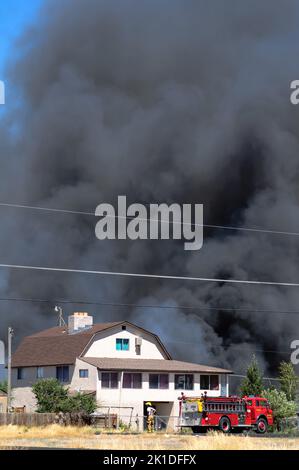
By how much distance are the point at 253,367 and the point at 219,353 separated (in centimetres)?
1942

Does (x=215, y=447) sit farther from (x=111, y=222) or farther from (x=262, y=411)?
(x=111, y=222)

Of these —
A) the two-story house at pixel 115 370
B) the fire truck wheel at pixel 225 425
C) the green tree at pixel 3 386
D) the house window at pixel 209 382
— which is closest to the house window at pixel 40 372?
the two-story house at pixel 115 370

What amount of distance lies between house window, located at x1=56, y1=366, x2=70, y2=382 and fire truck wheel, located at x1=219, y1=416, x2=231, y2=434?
1859 centimetres

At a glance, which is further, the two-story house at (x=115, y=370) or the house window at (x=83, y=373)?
the house window at (x=83, y=373)

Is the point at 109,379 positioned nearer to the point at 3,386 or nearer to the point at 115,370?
the point at 115,370

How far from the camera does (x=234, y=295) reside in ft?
263

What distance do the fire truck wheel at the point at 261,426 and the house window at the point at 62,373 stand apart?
17.9 meters

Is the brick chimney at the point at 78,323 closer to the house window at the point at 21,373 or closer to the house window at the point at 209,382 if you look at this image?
the house window at the point at 21,373

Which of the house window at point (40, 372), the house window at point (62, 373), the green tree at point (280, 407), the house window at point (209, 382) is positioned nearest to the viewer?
the green tree at point (280, 407)

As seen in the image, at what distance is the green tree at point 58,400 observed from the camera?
164 feet

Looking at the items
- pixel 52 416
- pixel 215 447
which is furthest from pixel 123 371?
pixel 215 447

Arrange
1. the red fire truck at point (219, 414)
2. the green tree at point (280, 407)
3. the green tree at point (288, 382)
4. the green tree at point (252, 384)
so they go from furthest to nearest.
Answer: the green tree at point (288, 382), the green tree at point (252, 384), the green tree at point (280, 407), the red fire truck at point (219, 414)
